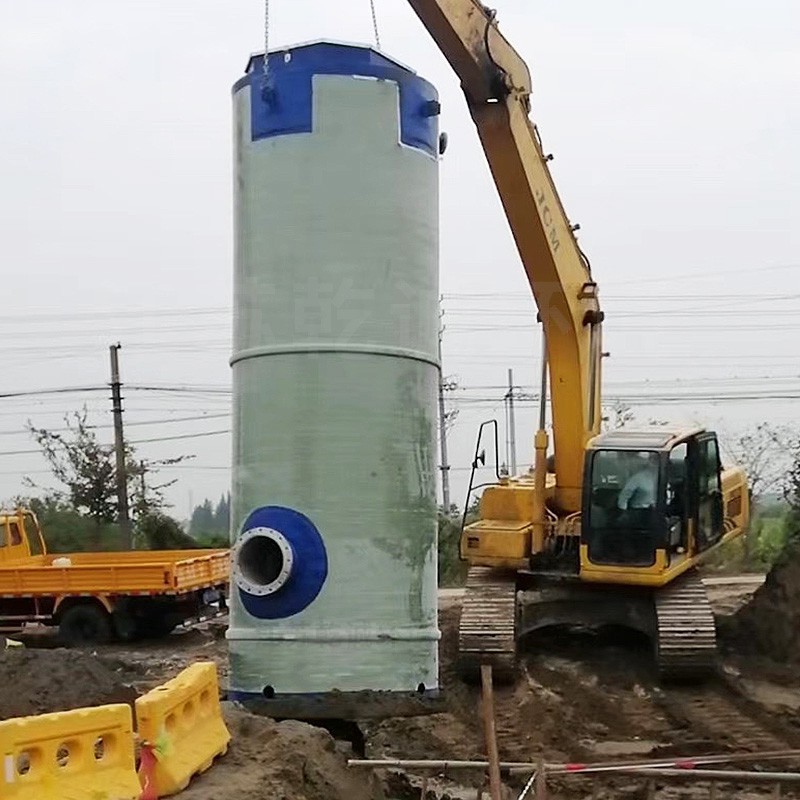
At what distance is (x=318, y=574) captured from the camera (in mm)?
8977

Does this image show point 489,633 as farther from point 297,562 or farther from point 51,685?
point 51,685

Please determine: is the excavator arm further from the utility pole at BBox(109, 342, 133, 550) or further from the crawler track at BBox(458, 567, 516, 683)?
the utility pole at BBox(109, 342, 133, 550)

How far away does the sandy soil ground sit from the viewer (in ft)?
23.5

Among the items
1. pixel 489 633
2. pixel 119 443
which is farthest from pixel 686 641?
pixel 119 443

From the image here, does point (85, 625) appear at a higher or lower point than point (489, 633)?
lower

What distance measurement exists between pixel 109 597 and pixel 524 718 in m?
9.00

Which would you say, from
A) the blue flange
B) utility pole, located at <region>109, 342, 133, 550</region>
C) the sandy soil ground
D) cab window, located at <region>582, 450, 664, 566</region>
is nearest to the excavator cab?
cab window, located at <region>582, 450, 664, 566</region>

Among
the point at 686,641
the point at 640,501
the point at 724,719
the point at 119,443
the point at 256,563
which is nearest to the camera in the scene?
the point at 256,563

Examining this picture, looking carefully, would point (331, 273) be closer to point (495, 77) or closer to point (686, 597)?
point (495, 77)

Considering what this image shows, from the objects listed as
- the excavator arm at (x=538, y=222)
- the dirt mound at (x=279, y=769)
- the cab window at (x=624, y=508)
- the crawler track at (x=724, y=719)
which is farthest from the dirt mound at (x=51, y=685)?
the excavator arm at (x=538, y=222)

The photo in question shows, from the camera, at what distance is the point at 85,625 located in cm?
1944

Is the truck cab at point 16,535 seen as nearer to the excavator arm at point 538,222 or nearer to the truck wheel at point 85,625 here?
the truck wheel at point 85,625

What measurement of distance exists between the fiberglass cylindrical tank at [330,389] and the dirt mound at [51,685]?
1.04 meters

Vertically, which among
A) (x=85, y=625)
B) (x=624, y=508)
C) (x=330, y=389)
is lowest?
(x=85, y=625)
